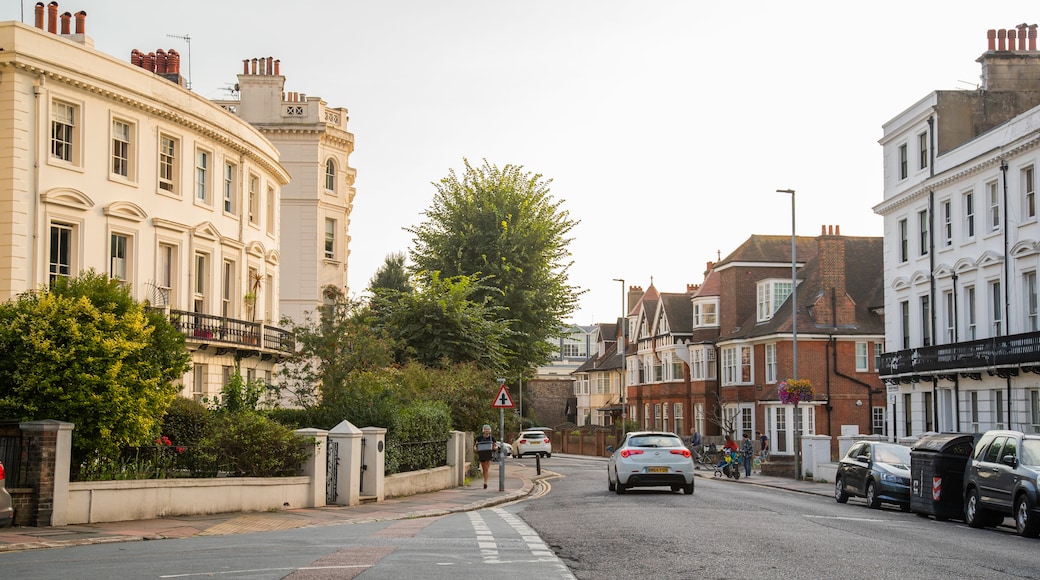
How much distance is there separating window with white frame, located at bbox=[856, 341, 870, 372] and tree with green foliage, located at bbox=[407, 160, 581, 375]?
15822mm

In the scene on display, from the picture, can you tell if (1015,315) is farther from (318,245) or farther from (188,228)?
(318,245)

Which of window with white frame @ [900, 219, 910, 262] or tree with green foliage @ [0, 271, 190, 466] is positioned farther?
window with white frame @ [900, 219, 910, 262]

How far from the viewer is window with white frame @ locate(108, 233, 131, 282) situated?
1325 inches

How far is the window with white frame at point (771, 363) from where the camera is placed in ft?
193

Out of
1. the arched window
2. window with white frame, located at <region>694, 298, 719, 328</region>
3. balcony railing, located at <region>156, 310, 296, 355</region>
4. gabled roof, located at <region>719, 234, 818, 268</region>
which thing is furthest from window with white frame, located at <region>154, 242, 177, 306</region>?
window with white frame, located at <region>694, 298, 719, 328</region>

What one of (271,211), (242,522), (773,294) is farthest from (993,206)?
(242,522)

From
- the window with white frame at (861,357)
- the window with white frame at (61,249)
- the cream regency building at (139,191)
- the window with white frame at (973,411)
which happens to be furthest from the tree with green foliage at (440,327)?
the window with white frame at (861,357)

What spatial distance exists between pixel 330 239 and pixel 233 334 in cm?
1736

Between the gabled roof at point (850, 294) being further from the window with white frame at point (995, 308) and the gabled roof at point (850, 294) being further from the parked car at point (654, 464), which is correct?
the parked car at point (654, 464)

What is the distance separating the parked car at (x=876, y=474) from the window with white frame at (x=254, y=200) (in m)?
23.8

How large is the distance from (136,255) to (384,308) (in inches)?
454

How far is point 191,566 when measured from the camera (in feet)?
40.2

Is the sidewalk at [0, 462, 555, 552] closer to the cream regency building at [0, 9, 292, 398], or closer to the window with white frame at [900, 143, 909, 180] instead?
the cream regency building at [0, 9, 292, 398]

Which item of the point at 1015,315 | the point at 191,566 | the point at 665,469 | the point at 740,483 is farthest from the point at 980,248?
the point at 191,566
